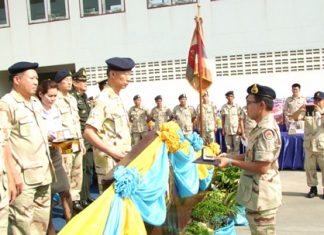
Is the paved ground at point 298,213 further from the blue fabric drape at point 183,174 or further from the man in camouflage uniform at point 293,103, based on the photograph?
the man in camouflage uniform at point 293,103

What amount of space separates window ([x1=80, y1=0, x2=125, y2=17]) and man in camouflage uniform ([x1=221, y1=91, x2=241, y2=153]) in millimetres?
5337

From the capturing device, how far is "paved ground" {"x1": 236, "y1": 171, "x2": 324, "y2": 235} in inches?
181

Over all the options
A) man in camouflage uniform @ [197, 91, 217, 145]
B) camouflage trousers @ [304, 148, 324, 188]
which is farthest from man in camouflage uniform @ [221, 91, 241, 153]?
camouflage trousers @ [304, 148, 324, 188]

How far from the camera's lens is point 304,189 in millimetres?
6574

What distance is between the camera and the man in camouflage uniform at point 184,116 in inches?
417

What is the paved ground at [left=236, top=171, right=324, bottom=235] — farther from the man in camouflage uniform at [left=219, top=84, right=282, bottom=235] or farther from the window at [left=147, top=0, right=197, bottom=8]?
the window at [left=147, top=0, right=197, bottom=8]

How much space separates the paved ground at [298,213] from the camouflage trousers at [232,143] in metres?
3.10

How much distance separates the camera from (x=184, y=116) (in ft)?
35.0

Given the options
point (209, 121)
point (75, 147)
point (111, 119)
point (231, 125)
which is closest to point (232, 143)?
point (231, 125)

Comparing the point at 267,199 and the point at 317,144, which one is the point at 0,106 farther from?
the point at 317,144

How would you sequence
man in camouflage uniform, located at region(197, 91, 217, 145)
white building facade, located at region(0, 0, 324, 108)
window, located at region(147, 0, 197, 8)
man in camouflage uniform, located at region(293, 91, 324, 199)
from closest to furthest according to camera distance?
man in camouflage uniform, located at region(293, 91, 324, 199) → man in camouflage uniform, located at region(197, 91, 217, 145) → white building facade, located at region(0, 0, 324, 108) → window, located at region(147, 0, 197, 8)

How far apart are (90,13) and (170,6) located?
2782 millimetres

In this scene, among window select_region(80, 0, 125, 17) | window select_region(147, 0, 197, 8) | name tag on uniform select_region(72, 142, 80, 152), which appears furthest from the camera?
window select_region(80, 0, 125, 17)

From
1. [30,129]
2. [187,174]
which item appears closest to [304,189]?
[187,174]
